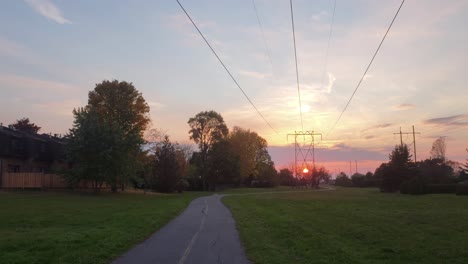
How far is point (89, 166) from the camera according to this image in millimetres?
48625

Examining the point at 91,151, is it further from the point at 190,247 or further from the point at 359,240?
the point at 359,240

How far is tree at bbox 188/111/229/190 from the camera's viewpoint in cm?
10344

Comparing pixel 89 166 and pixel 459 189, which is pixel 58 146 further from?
pixel 459 189

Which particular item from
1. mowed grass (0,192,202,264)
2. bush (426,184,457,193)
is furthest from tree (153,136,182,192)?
mowed grass (0,192,202,264)

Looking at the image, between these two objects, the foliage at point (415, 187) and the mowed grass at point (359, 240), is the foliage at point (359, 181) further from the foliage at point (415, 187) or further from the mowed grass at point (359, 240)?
the mowed grass at point (359, 240)

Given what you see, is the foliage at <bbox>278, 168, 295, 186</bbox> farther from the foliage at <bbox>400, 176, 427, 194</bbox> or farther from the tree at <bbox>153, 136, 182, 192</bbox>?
the foliage at <bbox>400, 176, 427, 194</bbox>

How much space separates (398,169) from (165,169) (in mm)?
34767

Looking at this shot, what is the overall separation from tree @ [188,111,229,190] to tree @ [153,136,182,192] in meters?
27.6

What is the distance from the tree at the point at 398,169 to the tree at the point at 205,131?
4121 cm

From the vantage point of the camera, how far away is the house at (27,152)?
167 ft

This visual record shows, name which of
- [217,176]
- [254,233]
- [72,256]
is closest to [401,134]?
[217,176]

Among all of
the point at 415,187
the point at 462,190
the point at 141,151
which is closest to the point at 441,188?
the point at 415,187

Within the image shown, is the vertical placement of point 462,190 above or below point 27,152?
below

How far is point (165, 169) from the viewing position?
74188 mm
